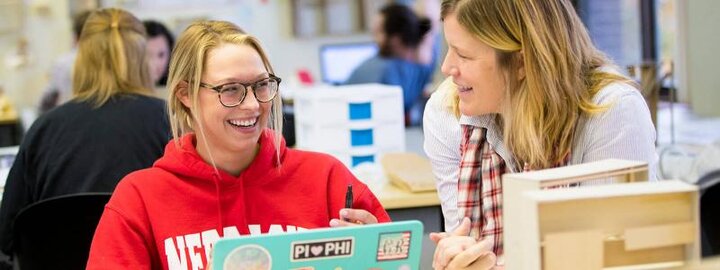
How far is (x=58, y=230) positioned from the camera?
2346 mm

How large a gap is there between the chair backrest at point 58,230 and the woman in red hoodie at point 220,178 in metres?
0.58

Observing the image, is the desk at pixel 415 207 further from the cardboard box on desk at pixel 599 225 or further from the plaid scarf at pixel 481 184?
the cardboard box on desk at pixel 599 225

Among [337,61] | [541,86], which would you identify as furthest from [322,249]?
[337,61]

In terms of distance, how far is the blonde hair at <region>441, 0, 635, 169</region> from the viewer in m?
1.73

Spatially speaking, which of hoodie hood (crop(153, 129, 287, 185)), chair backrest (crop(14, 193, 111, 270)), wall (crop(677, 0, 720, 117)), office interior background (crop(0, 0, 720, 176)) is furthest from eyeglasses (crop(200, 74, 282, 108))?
office interior background (crop(0, 0, 720, 176))

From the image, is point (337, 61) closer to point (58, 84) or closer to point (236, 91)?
point (58, 84)

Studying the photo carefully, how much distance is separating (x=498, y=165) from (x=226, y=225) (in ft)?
1.71

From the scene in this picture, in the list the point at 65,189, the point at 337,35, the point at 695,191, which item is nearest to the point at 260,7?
the point at 337,35

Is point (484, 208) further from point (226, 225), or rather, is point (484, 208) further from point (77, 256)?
point (77, 256)

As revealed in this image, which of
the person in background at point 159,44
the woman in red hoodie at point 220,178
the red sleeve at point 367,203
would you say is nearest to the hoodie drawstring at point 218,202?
the woman in red hoodie at point 220,178

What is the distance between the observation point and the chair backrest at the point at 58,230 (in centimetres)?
231

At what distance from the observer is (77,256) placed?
2.38m

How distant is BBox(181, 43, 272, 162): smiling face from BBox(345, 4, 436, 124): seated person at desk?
3.50 meters

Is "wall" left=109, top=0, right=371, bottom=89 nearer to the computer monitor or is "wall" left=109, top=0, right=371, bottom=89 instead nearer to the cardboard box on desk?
the computer monitor
